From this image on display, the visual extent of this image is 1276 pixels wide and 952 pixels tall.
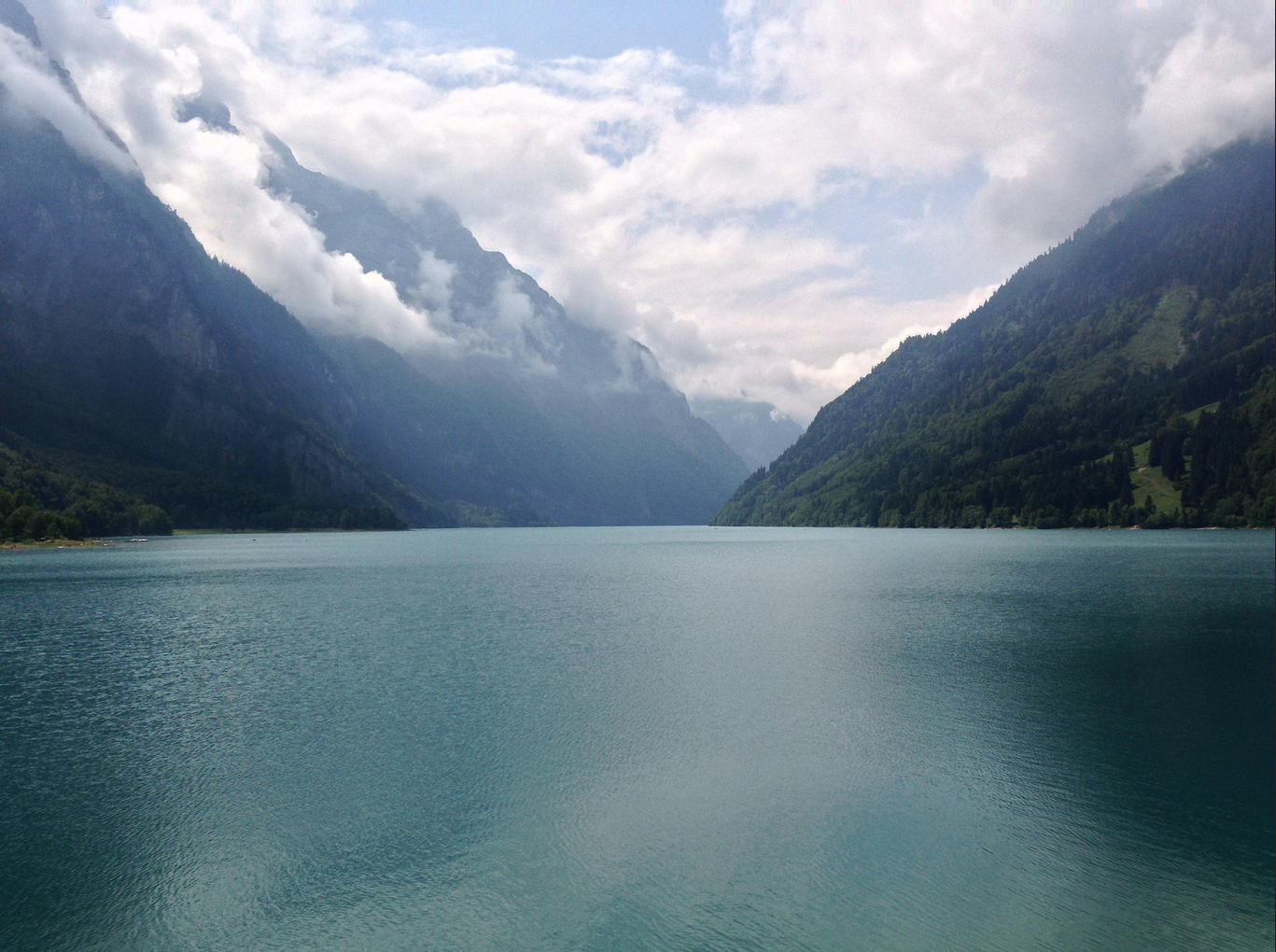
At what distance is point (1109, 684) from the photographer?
127 feet

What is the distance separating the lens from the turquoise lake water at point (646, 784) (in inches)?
716

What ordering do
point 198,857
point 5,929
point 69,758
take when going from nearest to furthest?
point 5,929 < point 198,857 < point 69,758

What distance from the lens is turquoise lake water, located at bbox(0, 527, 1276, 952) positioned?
716 inches

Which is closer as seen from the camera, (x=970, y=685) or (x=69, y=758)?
(x=69, y=758)

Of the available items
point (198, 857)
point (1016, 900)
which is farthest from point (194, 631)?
point (1016, 900)

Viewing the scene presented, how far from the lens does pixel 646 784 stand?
87.2 feet

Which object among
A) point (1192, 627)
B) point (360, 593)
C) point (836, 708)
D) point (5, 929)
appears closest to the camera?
point (5, 929)

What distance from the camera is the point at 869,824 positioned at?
23094mm

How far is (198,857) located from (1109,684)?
41.1m

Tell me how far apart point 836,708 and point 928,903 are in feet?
57.0

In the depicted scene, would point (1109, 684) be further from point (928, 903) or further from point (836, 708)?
point (928, 903)

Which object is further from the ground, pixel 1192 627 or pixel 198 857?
pixel 1192 627

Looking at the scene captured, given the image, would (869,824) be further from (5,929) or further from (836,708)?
(5,929)

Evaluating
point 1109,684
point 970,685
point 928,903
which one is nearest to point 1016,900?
point 928,903
